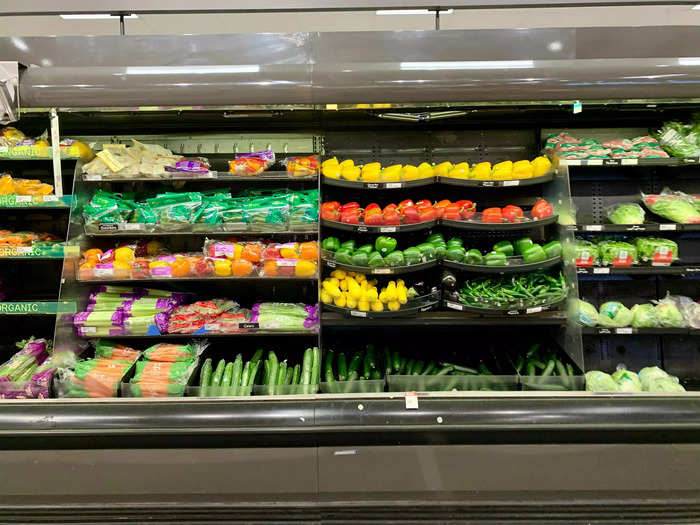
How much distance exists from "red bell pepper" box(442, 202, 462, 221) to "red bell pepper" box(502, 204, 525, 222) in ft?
0.99

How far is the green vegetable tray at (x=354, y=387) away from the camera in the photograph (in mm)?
2316

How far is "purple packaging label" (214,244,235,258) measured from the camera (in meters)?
2.61

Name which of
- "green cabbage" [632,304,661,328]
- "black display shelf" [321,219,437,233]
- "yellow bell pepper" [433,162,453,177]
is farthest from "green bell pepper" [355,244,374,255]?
"green cabbage" [632,304,661,328]

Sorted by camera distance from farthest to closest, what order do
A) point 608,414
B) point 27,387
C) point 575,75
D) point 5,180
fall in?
1. point 5,180
2. point 27,387
3. point 608,414
4. point 575,75

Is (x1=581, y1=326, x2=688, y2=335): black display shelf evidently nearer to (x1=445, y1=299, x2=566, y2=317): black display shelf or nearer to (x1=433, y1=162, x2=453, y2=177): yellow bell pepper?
(x1=445, y1=299, x2=566, y2=317): black display shelf

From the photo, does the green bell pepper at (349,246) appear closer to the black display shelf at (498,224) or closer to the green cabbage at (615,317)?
the black display shelf at (498,224)

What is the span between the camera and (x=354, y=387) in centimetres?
233

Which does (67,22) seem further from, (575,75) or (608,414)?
(608,414)

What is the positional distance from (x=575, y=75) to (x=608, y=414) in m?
1.69

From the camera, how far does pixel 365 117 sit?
2779mm

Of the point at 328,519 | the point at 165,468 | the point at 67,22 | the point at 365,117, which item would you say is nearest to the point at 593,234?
the point at 365,117

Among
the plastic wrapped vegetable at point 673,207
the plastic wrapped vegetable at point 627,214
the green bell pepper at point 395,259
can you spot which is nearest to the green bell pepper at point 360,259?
the green bell pepper at point 395,259

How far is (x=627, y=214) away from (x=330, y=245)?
80.8 inches

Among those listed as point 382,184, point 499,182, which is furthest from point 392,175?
point 499,182
